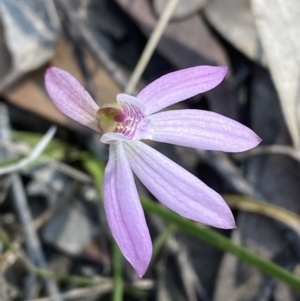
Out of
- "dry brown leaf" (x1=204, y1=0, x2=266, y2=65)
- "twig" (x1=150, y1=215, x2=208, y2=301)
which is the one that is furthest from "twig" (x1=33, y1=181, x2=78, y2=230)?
"dry brown leaf" (x1=204, y1=0, x2=266, y2=65)

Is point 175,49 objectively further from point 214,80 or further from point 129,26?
point 214,80

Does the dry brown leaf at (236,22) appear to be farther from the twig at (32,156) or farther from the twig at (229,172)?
the twig at (32,156)

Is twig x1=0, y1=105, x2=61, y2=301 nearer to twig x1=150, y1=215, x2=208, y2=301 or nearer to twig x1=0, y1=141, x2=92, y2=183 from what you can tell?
twig x1=0, y1=141, x2=92, y2=183

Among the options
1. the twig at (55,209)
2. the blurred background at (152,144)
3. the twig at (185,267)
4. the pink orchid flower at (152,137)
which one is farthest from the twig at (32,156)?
the pink orchid flower at (152,137)

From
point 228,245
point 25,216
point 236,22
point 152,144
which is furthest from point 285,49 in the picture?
point 25,216

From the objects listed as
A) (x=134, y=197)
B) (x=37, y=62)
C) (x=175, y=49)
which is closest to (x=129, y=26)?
(x=175, y=49)

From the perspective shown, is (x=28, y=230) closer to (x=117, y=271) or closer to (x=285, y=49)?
(x=117, y=271)
